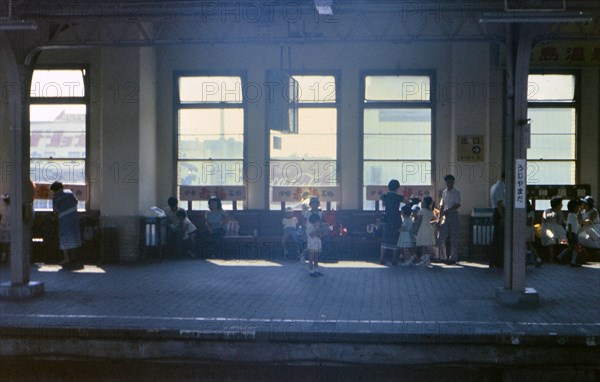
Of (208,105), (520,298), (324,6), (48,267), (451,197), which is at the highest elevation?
(324,6)

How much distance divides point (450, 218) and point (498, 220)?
1316 mm

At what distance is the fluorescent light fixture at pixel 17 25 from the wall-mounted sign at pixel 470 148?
826 centimetres

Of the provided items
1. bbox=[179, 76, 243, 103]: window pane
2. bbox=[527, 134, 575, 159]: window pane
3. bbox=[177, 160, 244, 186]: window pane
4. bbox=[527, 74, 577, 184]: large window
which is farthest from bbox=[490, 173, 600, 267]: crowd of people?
bbox=[179, 76, 243, 103]: window pane

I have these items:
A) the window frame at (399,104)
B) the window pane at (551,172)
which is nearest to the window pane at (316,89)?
the window frame at (399,104)

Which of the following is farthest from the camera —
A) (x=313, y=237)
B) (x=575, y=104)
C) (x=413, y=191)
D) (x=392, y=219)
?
(x=413, y=191)

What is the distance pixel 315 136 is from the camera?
16.0 m

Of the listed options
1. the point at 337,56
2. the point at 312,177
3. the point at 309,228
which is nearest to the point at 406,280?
the point at 309,228

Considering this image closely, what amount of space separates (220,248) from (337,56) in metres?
4.44

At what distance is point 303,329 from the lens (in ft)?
27.9

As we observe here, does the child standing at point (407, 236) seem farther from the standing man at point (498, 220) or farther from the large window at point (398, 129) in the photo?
the large window at point (398, 129)

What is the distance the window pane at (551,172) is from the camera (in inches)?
613

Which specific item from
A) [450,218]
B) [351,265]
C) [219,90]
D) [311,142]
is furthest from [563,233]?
[219,90]

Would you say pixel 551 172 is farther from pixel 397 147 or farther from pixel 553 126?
pixel 397 147

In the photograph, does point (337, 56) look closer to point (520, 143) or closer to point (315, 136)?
point (315, 136)
